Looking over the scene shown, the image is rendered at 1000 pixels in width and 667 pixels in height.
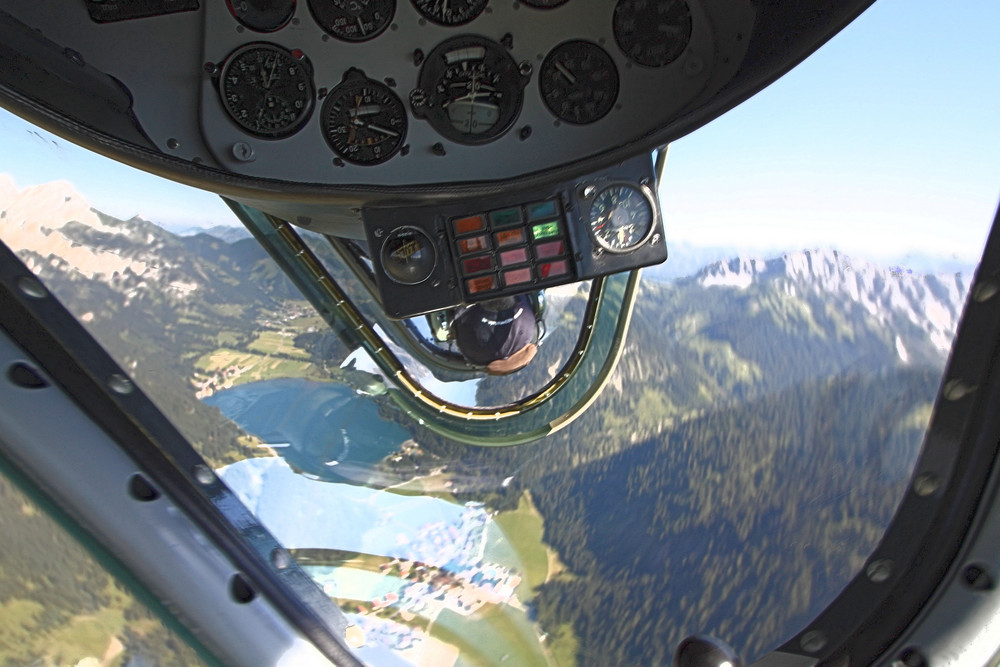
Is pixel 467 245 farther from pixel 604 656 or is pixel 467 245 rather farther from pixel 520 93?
pixel 604 656

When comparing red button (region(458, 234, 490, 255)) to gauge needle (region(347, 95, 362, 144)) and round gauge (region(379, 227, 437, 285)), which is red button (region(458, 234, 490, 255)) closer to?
round gauge (region(379, 227, 437, 285))

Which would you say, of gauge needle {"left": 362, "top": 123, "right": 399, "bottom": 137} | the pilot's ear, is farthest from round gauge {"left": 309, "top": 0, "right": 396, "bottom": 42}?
the pilot's ear

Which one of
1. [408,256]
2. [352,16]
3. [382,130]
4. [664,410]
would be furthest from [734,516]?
[352,16]

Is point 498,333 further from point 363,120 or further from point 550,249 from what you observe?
point 363,120

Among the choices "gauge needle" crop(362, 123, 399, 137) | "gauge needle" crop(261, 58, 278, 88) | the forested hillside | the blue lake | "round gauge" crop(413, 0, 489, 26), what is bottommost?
the forested hillside

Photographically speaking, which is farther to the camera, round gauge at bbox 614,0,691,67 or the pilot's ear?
the pilot's ear

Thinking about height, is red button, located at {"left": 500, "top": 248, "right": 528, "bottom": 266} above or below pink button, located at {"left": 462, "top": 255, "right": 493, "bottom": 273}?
above
